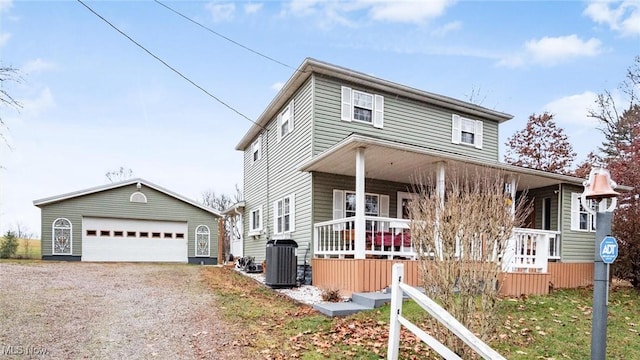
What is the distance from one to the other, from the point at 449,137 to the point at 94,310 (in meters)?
11.5

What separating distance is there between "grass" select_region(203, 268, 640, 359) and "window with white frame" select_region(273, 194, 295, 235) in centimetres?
394

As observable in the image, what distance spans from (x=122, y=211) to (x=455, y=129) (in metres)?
16.0

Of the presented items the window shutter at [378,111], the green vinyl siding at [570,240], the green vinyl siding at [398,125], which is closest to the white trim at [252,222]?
the green vinyl siding at [398,125]

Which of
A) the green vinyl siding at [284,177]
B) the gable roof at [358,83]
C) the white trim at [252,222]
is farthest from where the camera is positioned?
the white trim at [252,222]

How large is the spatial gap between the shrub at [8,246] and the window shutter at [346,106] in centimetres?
1944

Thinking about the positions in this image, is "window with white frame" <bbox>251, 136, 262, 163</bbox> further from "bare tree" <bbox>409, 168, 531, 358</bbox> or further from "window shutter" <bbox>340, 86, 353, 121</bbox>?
"bare tree" <bbox>409, 168, 531, 358</bbox>

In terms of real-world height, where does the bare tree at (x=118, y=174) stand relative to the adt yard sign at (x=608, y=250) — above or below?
above

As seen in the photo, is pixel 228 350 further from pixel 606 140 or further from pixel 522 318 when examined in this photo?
pixel 606 140

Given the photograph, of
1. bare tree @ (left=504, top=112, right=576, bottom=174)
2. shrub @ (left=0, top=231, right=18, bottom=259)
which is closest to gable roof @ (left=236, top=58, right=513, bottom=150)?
bare tree @ (left=504, top=112, right=576, bottom=174)

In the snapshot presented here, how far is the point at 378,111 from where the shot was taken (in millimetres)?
12414

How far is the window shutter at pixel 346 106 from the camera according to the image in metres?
11.7

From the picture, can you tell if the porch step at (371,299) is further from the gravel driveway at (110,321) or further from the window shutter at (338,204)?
the window shutter at (338,204)

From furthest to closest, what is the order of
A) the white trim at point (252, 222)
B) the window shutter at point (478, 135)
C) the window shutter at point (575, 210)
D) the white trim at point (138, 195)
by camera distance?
the white trim at point (138, 195)
the white trim at point (252, 222)
the window shutter at point (478, 135)
the window shutter at point (575, 210)

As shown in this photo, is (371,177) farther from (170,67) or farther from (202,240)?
(202,240)
